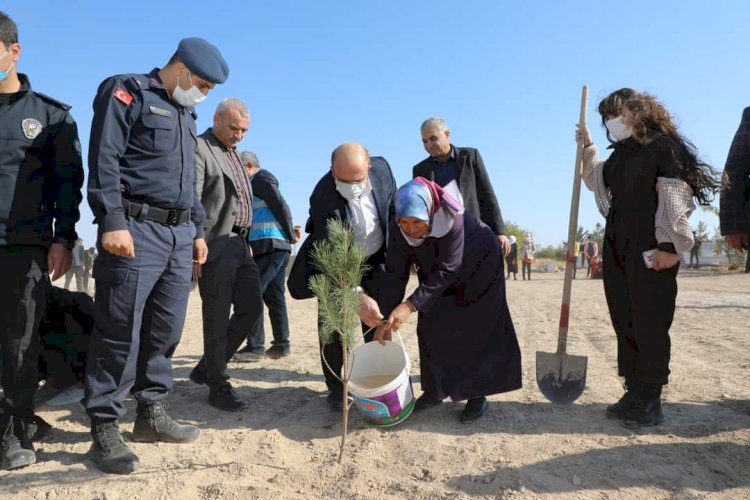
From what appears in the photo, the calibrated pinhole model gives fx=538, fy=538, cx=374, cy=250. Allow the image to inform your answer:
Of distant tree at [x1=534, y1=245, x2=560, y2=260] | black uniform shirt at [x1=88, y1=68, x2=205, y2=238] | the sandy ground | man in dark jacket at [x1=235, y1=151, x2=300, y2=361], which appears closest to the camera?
the sandy ground

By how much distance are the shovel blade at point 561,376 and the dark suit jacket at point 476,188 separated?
111 cm

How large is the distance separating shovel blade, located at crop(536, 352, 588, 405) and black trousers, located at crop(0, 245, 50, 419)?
2.90 meters

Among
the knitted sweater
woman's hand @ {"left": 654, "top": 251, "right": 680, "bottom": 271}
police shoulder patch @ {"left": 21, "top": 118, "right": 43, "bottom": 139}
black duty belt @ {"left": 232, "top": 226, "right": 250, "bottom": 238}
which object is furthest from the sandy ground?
police shoulder patch @ {"left": 21, "top": 118, "right": 43, "bottom": 139}

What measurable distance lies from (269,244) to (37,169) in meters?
2.44

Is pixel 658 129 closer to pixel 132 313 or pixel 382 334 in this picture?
pixel 382 334

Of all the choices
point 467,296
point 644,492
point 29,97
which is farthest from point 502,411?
point 29,97

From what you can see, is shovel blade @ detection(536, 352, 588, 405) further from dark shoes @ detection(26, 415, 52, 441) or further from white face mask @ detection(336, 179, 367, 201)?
dark shoes @ detection(26, 415, 52, 441)

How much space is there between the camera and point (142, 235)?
2.63m

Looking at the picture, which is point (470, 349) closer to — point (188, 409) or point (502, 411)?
point (502, 411)

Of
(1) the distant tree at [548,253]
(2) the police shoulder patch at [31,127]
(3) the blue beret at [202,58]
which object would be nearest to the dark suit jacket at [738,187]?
(3) the blue beret at [202,58]

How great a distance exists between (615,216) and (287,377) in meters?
2.78

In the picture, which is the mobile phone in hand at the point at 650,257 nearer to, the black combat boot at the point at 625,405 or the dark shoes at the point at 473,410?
the black combat boot at the point at 625,405

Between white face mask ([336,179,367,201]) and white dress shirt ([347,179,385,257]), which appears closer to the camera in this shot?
white face mask ([336,179,367,201])

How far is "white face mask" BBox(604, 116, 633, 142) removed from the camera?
3162mm
